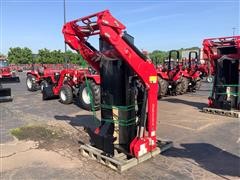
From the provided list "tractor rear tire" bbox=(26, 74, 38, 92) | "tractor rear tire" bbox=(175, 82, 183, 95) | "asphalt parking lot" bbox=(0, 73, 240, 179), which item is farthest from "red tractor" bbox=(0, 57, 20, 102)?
→ "tractor rear tire" bbox=(175, 82, 183, 95)

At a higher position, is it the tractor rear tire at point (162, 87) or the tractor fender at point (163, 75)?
the tractor fender at point (163, 75)

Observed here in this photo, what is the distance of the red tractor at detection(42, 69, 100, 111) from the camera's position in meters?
10.6

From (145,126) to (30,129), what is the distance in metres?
3.76

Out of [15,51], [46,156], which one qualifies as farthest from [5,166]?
[15,51]

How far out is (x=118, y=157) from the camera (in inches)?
207

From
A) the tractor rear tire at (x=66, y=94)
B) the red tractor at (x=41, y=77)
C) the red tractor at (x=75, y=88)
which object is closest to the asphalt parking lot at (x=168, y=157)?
the red tractor at (x=75, y=88)

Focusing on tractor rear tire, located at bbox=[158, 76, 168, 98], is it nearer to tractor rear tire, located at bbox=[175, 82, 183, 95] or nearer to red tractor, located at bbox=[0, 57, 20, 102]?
tractor rear tire, located at bbox=[175, 82, 183, 95]

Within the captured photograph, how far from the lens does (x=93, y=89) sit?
10.3m

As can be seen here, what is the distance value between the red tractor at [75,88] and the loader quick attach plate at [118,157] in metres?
4.58

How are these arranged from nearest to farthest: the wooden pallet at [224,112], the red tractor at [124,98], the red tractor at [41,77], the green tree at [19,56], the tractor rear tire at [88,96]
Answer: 1. the red tractor at [124,98]
2. the wooden pallet at [224,112]
3. the tractor rear tire at [88,96]
4. the red tractor at [41,77]
5. the green tree at [19,56]

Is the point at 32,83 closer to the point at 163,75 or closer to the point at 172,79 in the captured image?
the point at 163,75

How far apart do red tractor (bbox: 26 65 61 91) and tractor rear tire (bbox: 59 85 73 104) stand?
6.82ft

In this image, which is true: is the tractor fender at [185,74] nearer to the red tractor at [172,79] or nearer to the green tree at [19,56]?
the red tractor at [172,79]

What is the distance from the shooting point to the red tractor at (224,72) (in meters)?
9.71
